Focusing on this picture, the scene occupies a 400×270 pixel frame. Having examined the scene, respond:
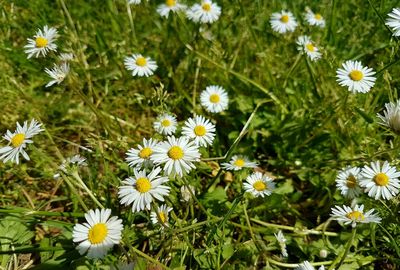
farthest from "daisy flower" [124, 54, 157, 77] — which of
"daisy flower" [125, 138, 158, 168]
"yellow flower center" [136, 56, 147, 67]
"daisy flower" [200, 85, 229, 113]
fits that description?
"daisy flower" [125, 138, 158, 168]

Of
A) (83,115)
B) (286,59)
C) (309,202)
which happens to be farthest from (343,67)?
(83,115)

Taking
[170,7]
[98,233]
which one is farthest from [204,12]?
[98,233]

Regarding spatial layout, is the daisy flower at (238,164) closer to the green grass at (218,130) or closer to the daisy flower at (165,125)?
the green grass at (218,130)

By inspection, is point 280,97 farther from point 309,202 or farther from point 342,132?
point 309,202

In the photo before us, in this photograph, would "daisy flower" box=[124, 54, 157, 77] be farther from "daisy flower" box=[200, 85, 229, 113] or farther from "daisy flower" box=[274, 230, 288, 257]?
"daisy flower" box=[274, 230, 288, 257]

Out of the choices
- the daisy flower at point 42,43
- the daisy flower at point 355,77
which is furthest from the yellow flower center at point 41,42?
the daisy flower at point 355,77
